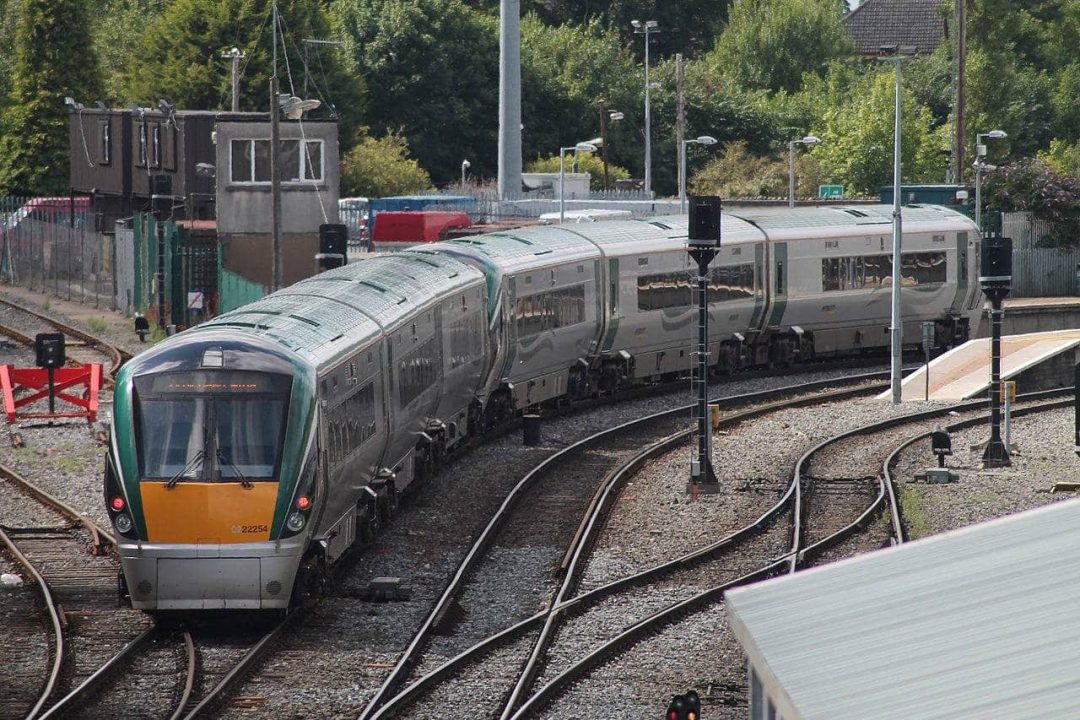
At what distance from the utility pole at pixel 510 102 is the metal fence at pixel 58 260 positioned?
15.9 metres

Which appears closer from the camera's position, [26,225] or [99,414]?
[99,414]

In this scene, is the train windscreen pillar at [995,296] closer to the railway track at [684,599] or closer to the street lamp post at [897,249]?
the railway track at [684,599]

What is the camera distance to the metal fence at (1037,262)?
56312mm

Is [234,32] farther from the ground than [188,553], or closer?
farther from the ground

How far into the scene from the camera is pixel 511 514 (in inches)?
901

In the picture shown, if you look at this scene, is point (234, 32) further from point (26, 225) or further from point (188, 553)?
point (188, 553)

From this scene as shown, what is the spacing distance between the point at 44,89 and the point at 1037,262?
122 feet

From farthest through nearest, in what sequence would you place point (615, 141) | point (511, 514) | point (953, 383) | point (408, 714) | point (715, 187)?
1. point (615, 141)
2. point (715, 187)
3. point (953, 383)
4. point (511, 514)
5. point (408, 714)

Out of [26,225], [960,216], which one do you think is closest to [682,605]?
[960,216]

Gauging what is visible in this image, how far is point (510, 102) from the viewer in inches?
2542

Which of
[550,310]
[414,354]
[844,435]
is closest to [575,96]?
[550,310]

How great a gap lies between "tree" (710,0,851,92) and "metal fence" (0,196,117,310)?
5234 centimetres

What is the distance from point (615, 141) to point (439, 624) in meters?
74.8

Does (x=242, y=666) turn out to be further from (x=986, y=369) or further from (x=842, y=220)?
(x=842, y=220)
